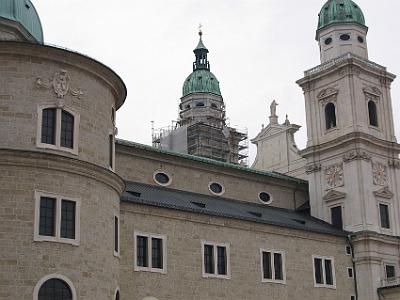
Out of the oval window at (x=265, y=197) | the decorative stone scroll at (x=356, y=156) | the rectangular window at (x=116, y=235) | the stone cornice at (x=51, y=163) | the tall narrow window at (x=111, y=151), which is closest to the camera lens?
the stone cornice at (x=51, y=163)

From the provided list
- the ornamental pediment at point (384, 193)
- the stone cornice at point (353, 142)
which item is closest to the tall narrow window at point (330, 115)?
the stone cornice at point (353, 142)

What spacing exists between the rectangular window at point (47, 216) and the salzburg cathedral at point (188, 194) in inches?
2.4

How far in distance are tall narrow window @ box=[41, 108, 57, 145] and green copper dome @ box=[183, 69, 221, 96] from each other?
61959 millimetres

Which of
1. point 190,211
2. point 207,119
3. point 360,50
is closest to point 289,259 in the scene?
point 190,211

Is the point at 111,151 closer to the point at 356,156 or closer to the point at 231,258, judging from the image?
the point at 231,258

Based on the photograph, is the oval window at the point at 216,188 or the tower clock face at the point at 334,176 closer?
the oval window at the point at 216,188

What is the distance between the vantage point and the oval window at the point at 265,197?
55197 mm

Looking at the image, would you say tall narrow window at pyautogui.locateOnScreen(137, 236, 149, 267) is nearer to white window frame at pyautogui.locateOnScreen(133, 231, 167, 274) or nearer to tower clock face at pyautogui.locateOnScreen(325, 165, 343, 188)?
white window frame at pyautogui.locateOnScreen(133, 231, 167, 274)

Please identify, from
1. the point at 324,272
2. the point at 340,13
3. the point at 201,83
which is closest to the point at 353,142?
the point at 324,272

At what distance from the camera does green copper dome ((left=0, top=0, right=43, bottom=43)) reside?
39.7 meters

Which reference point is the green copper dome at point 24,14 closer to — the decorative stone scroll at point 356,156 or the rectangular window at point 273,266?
the rectangular window at point 273,266

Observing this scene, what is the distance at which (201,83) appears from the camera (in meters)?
94.5

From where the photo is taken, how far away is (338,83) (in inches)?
2275

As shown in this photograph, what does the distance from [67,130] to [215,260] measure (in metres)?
14.0
